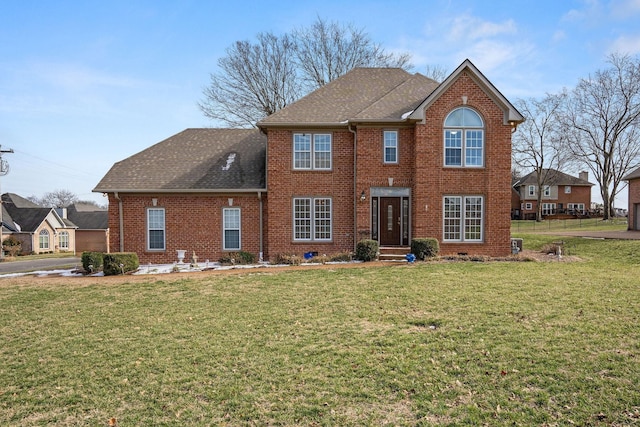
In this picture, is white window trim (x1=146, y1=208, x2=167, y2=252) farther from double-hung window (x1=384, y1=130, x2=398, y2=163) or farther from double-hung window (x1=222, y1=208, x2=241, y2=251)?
double-hung window (x1=384, y1=130, x2=398, y2=163)

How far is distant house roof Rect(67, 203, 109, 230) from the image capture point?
5412 centimetres

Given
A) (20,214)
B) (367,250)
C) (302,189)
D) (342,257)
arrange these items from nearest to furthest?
1. (367,250)
2. (342,257)
3. (302,189)
4. (20,214)

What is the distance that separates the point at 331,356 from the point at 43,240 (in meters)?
52.2

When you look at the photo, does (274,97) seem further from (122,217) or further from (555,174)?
(555,174)

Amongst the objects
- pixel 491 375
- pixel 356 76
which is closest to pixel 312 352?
pixel 491 375

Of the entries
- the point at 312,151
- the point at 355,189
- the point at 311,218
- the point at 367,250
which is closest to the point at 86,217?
the point at 311,218

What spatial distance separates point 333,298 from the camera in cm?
924

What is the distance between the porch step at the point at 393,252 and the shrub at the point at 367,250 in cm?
42

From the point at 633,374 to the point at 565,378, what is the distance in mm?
864

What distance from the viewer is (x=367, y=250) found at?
1522 cm

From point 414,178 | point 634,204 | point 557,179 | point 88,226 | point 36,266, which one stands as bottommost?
point 36,266

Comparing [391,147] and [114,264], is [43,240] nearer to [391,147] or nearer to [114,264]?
[114,264]

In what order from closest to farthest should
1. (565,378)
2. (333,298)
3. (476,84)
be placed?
(565,378)
(333,298)
(476,84)

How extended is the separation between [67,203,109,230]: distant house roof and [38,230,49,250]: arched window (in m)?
6.74
